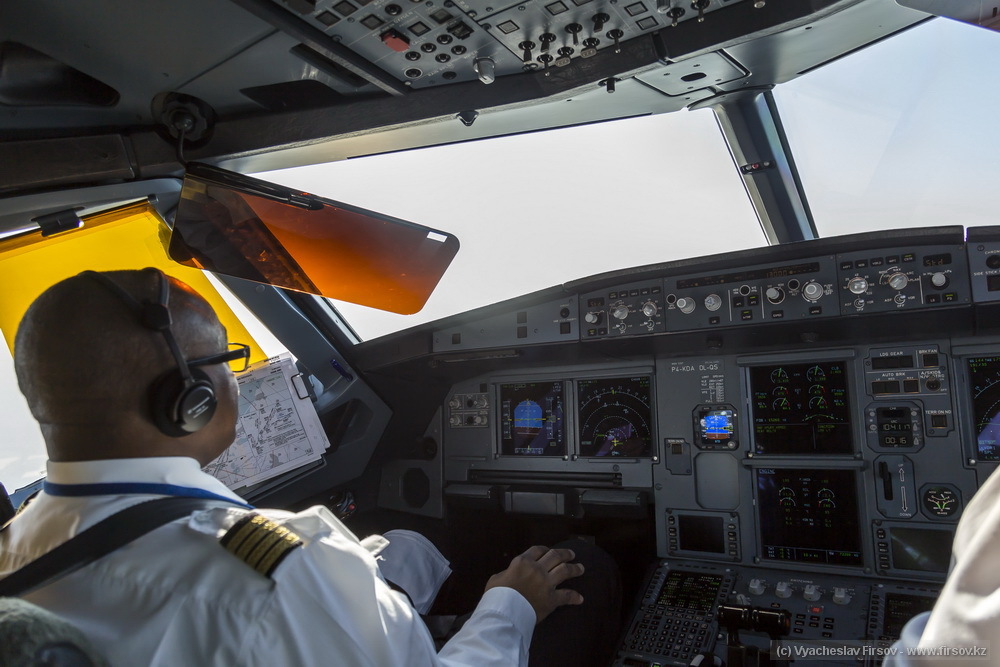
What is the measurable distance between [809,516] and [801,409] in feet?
1.39

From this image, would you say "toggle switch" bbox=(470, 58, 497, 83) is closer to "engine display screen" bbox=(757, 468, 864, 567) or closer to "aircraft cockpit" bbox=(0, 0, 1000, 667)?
"aircraft cockpit" bbox=(0, 0, 1000, 667)

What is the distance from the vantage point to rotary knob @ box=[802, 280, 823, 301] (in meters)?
2.52

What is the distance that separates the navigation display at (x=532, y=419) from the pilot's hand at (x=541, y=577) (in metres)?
1.03

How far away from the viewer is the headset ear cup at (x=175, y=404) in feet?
3.70

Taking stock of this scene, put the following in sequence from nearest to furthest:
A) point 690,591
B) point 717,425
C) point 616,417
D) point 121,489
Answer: point 121,489 < point 690,591 < point 717,425 < point 616,417

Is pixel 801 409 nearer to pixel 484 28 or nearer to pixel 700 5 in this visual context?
pixel 700 5

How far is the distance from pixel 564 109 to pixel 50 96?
1.48 m

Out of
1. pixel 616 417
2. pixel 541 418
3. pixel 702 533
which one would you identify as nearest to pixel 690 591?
pixel 702 533

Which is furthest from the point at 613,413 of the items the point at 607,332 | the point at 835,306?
the point at 835,306

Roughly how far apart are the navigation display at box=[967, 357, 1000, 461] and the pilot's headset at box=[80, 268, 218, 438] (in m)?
2.61

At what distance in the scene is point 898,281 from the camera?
2389mm

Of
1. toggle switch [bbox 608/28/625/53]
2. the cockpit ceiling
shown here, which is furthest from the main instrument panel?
toggle switch [bbox 608/28/625/53]

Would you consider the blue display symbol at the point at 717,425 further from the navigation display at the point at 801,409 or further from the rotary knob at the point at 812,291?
the rotary knob at the point at 812,291

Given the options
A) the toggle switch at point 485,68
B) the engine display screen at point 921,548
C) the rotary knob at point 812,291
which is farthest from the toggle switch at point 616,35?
the engine display screen at point 921,548
